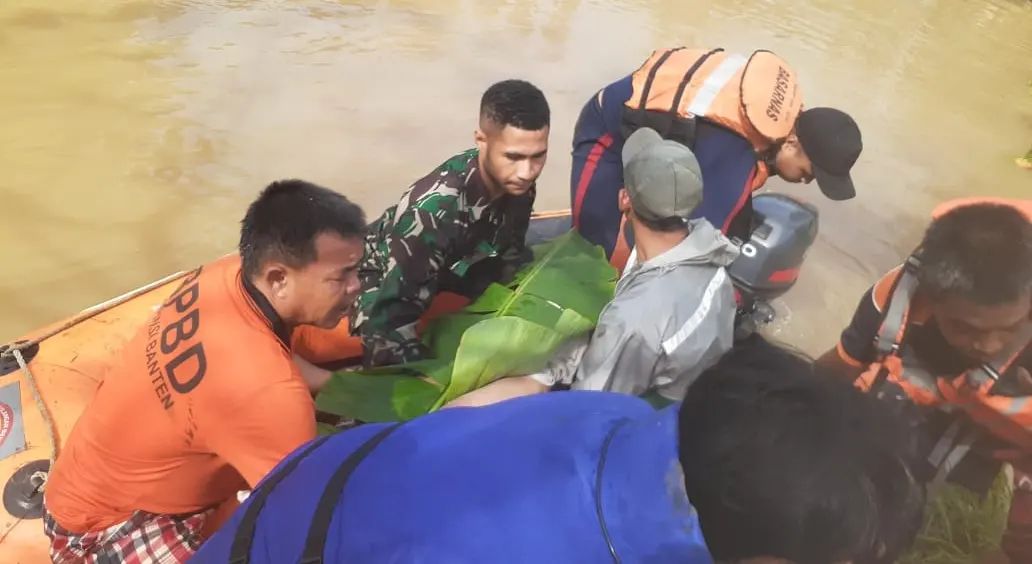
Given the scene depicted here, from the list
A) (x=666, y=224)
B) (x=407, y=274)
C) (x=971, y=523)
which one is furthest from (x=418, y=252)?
(x=971, y=523)

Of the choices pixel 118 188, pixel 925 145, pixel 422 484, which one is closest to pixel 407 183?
pixel 118 188

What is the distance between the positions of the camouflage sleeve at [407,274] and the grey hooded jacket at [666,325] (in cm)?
56

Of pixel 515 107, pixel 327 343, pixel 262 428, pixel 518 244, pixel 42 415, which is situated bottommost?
pixel 42 415

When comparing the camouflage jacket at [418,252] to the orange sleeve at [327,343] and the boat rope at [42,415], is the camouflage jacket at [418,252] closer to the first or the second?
the orange sleeve at [327,343]

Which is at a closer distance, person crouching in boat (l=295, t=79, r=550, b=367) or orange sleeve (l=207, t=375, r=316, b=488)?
orange sleeve (l=207, t=375, r=316, b=488)

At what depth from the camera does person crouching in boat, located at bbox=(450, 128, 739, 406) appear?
1.60 metres

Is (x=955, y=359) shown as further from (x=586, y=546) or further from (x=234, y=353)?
(x=234, y=353)

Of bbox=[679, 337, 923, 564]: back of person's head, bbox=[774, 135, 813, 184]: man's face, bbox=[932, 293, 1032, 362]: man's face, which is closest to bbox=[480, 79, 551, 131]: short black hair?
bbox=[774, 135, 813, 184]: man's face

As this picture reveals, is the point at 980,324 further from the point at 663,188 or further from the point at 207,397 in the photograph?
the point at 207,397

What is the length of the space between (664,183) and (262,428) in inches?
38.9

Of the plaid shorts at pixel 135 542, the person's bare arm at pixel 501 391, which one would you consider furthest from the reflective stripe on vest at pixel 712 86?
the plaid shorts at pixel 135 542

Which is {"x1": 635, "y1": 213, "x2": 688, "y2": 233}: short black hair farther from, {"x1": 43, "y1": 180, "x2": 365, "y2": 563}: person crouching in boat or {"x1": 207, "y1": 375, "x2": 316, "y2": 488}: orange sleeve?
{"x1": 207, "y1": 375, "x2": 316, "y2": 488}: orange sleeve

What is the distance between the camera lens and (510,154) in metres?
2.06

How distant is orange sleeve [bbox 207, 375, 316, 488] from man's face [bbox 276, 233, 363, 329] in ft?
0.63
